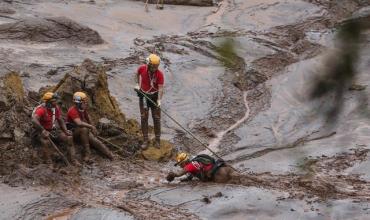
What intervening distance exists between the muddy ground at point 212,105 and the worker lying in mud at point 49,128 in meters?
0.21

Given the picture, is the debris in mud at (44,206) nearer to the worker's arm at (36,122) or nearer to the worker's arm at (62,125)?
the worker's arm at (36,122)

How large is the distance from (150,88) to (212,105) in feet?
13.8

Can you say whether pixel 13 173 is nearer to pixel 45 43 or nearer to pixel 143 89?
pixel 143 89

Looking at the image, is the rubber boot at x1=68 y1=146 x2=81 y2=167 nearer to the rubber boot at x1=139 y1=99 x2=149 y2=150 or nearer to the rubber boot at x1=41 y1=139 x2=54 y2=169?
the rubber boot at x1=41 y1=139 x2=54 y2=169

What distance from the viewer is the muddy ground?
18.9 feet

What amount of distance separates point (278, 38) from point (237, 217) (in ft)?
43.3

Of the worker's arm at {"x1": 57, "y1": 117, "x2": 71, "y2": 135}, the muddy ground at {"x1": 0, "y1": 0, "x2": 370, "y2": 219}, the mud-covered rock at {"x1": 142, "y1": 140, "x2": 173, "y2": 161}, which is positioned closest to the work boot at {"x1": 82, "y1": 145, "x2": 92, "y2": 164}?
the muddy ground at {"x1": 0, "y1": 0, "x2": 370, "y2": 219}

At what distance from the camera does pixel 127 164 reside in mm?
9836

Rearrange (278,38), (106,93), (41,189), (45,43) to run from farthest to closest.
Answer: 1. (278,38)
2. (45,43)
3. (106,93)
4. (41,189)

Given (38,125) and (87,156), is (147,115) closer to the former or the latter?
(87,156)

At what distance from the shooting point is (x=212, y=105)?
46.4 feet

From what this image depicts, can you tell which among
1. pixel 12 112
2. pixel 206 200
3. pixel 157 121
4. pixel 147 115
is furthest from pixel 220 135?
pixel 206 200

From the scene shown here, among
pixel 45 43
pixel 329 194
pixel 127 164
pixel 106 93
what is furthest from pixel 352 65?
pixel 45 43

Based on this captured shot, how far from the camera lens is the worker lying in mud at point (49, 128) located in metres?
8.84
